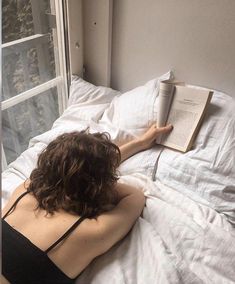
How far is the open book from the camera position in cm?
118

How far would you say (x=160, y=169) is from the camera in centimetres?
118

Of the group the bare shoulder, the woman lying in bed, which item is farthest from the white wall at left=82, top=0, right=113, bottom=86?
the bare shoulder

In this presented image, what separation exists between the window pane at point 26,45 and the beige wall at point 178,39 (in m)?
0.34

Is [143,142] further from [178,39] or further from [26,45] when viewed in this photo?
[26,45]

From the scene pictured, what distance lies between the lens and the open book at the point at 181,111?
3.88 ft

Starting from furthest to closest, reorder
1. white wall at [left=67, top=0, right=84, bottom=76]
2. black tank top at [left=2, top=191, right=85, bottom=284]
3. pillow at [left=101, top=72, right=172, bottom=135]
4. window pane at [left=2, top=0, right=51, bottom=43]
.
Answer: white wall at [left=67, top=0, right=84, bottom=76] < pillow at [left=101, top=72, right=172, bottom=135] < window pane at [left=2, top=0, right=51, bottom=43] < black tank top at [left=2, top=191, right=85, bottom=284]

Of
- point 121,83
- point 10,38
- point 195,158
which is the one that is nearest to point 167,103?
→ point 195,158

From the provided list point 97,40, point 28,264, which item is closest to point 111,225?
point 28,264

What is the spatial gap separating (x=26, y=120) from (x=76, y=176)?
2.43 feet

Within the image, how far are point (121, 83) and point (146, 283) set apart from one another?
111cm

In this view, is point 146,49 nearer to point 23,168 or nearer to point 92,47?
point 92,47

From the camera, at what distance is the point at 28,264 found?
0.75 m

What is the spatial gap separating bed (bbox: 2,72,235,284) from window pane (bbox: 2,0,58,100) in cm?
19

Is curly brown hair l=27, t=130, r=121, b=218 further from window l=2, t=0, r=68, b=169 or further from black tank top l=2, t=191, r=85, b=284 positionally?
window l=2, t=0, r=68, b=169
